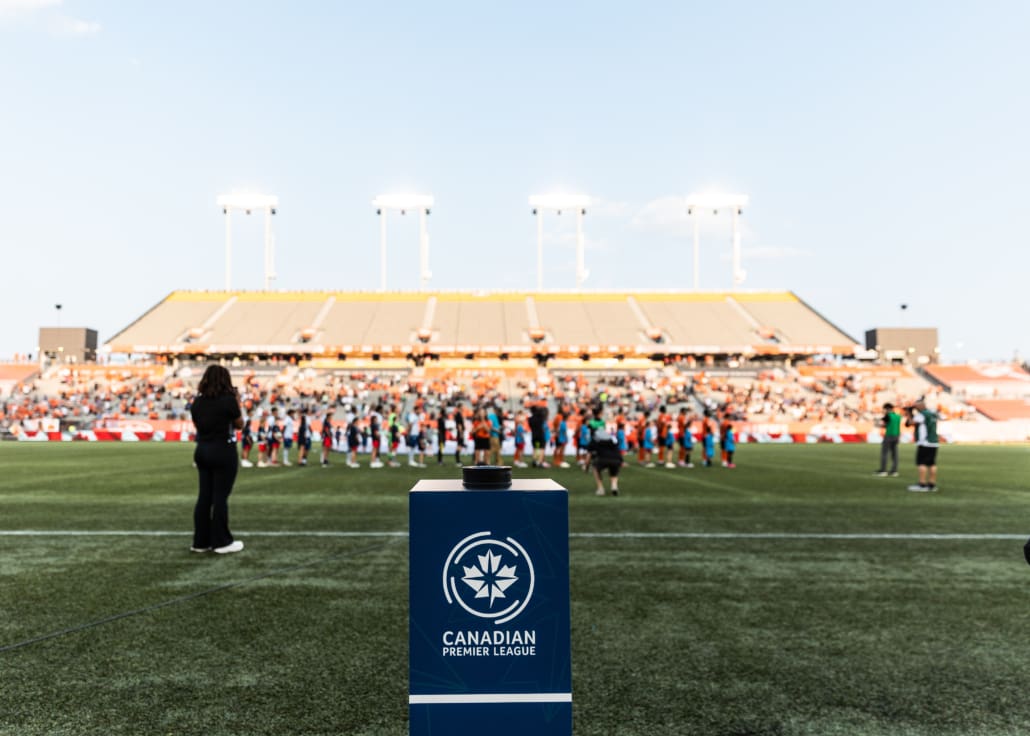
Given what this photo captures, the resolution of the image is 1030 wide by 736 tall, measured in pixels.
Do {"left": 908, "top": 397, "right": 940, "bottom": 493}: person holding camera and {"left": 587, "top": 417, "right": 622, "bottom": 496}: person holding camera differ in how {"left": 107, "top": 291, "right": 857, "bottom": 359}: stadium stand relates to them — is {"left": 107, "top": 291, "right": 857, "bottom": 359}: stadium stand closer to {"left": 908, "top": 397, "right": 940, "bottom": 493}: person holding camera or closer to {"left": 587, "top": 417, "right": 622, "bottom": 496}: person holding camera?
{"left": 908, "top": 397, "right": 940, "bottom": 493}: person holding camera

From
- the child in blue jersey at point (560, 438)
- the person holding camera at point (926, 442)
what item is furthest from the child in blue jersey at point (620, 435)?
the person holding camera at point (926, 442)

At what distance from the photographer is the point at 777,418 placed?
139 feet

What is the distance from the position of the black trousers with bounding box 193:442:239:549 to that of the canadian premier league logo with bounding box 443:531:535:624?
5.36 meters

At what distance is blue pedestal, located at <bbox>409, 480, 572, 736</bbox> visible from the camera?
2535mm

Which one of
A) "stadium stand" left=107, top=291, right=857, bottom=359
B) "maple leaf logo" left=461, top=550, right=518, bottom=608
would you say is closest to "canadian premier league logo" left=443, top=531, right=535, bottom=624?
"maple leaf logo" left=461, top=550, right=518, bottom=608

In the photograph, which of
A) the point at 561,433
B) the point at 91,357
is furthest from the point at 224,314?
the point at 561,433

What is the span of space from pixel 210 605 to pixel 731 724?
3934 mm

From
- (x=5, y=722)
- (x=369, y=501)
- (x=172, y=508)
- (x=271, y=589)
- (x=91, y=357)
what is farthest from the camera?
(x=91, y=357)

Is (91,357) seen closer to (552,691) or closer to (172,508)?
(172,508)

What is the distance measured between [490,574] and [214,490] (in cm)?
573

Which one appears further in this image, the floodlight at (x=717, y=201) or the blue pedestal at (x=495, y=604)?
the floodlight at (x=717, y=201)

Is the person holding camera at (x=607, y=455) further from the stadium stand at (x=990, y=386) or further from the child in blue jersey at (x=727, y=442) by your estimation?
the stadium stand at (x=990, y=386)

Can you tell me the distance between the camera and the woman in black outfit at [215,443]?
7305mm

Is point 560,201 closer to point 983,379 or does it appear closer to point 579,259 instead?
point 579,259
